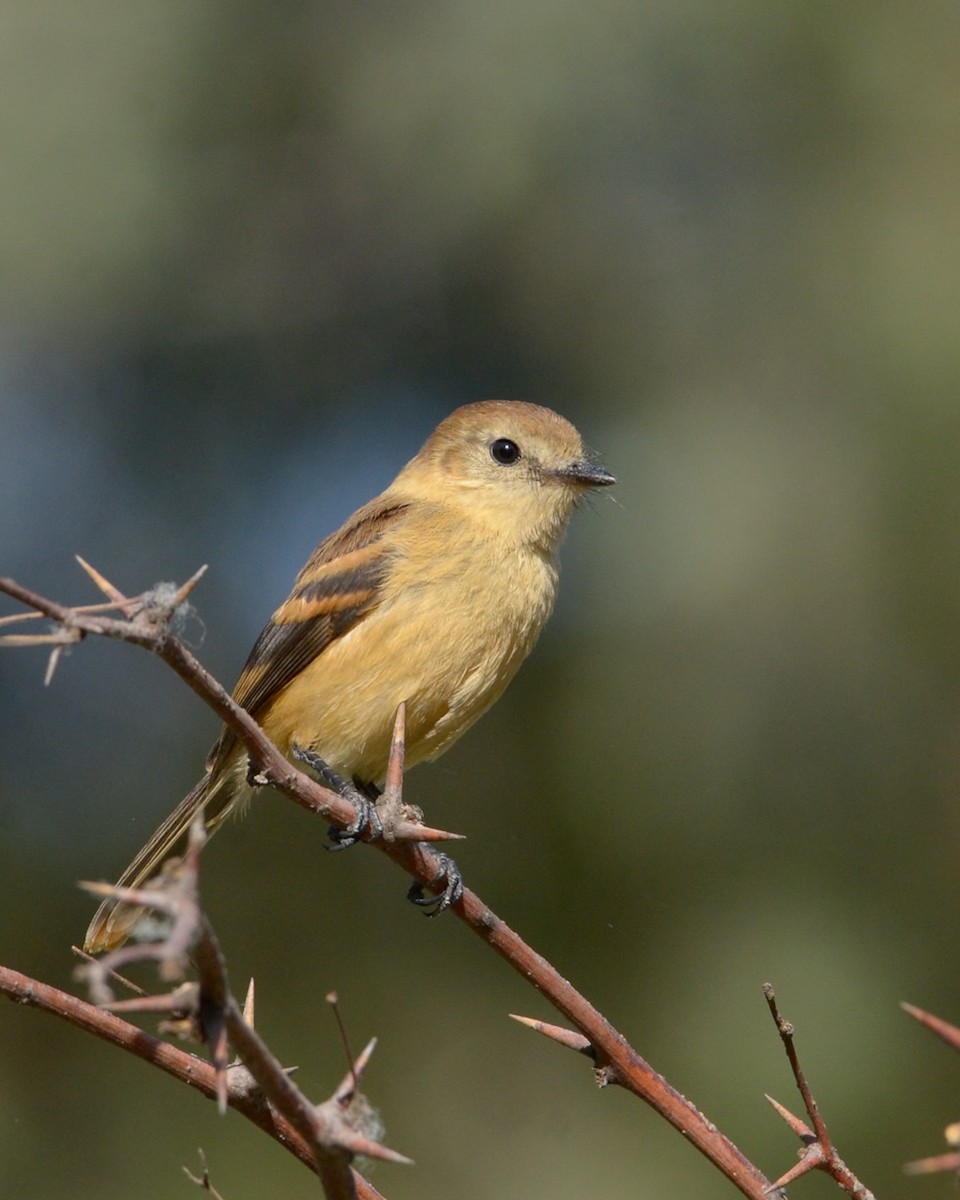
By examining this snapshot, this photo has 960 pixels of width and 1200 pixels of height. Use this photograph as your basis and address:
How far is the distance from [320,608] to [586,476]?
103 centimetres

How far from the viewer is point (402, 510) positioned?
191 inches

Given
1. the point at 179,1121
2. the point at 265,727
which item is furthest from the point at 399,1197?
the point at 265,727

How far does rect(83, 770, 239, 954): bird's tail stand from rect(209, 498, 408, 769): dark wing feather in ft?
0.52

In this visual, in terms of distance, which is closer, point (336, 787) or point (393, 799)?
point (393, 799)

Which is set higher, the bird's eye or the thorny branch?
the bird's eye

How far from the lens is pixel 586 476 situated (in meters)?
4.92

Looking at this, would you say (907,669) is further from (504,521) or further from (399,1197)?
(399,1197)

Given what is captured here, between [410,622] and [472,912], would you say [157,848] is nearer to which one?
[410,622]

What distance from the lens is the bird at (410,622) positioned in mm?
4195

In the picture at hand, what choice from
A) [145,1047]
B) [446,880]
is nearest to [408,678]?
[446,880]

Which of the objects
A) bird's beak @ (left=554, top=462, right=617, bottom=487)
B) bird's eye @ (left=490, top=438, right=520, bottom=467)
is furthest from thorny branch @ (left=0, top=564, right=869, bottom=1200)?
bird's eye @ (left=490, top=438, right=520, bottom=467)

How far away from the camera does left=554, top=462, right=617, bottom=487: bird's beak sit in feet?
16.1

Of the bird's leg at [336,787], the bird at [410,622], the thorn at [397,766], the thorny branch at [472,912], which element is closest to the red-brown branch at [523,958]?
the thorny branch at [472,912]

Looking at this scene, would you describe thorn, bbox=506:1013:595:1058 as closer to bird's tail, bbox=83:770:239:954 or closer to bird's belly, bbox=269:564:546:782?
bird's belly, bbox=269:564:546:782
